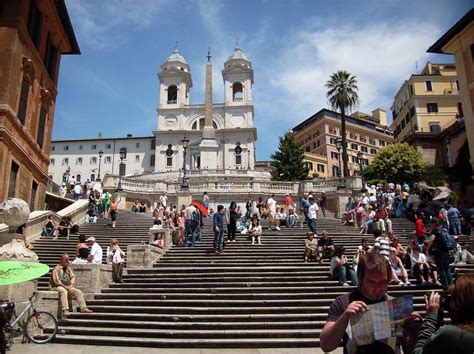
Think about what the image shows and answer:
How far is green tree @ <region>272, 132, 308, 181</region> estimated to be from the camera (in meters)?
60.7

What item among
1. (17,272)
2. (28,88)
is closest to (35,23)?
(28,88)

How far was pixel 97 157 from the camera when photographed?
3617 inches

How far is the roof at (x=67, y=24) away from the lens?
25.1 meters

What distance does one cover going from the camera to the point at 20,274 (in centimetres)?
725

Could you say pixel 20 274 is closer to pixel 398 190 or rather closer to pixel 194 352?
pixel 194 352

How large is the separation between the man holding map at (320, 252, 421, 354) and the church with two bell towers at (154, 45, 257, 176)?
228 feet

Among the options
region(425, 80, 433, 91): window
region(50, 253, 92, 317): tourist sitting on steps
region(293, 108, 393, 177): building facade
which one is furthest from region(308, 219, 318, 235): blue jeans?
region(293, 108, 393, 177): building facade

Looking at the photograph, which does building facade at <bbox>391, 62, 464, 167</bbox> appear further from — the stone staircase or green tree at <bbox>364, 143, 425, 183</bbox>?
the stone staircase

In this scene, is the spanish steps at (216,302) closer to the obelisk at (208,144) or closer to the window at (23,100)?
the window at (23,100)

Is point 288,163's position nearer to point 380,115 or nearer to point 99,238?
point 99,238

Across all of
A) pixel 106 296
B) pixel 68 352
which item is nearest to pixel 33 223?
pixel 106 296

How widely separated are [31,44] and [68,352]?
19505 millimetres

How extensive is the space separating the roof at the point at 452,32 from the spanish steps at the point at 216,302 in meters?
24.1

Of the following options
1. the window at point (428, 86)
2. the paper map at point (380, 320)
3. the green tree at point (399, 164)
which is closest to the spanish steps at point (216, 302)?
the paper map at point (380, 320)
